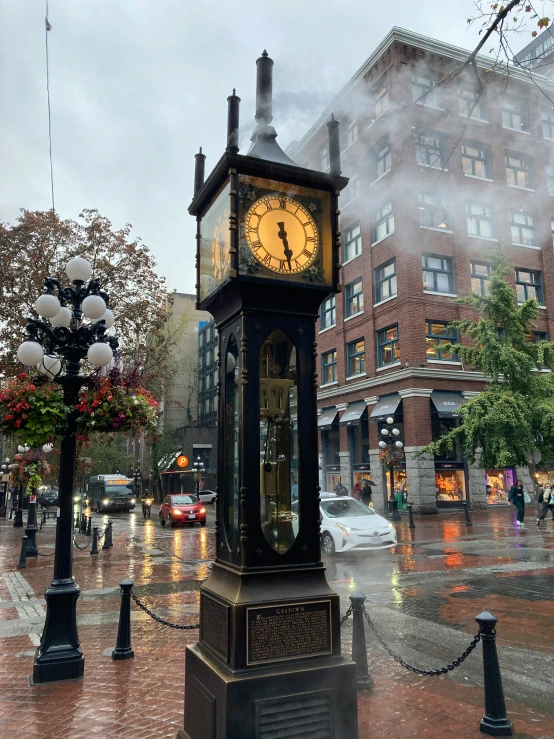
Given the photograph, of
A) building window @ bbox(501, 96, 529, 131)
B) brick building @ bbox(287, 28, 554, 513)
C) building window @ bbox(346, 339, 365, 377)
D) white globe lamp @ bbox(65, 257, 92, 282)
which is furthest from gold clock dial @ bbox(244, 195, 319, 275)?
building window @ bbox(346, 339, 365, 377)

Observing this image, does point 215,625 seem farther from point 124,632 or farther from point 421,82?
point 421,82

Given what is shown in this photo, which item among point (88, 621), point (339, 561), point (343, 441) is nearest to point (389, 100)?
point (339, 561)

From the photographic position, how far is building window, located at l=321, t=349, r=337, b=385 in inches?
1233

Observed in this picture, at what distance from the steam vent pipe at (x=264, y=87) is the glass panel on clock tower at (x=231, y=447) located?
5.60 feet

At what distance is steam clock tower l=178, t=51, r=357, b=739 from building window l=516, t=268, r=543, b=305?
2612cm

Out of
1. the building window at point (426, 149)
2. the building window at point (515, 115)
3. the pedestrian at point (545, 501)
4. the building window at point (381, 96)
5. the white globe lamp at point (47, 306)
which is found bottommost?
the pedestrian at point (545, 501)

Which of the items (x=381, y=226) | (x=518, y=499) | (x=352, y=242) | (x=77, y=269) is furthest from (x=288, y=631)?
(x=352, y=242)

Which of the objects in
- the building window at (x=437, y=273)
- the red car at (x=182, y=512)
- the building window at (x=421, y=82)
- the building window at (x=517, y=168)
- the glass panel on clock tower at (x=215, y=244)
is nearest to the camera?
the glass panel on clock tower at (x=215, y=244)

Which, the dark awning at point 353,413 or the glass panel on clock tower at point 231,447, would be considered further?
the dark awning at point 353,413

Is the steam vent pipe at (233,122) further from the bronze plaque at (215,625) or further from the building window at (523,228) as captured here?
the building window at (523,228)

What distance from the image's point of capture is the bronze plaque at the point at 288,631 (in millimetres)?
3353

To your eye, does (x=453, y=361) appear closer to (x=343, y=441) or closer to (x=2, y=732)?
(x=343, y=441)

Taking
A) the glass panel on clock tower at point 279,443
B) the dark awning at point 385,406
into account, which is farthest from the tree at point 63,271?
the glass panel on clock tower at point 279,443

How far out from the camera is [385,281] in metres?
26.8
